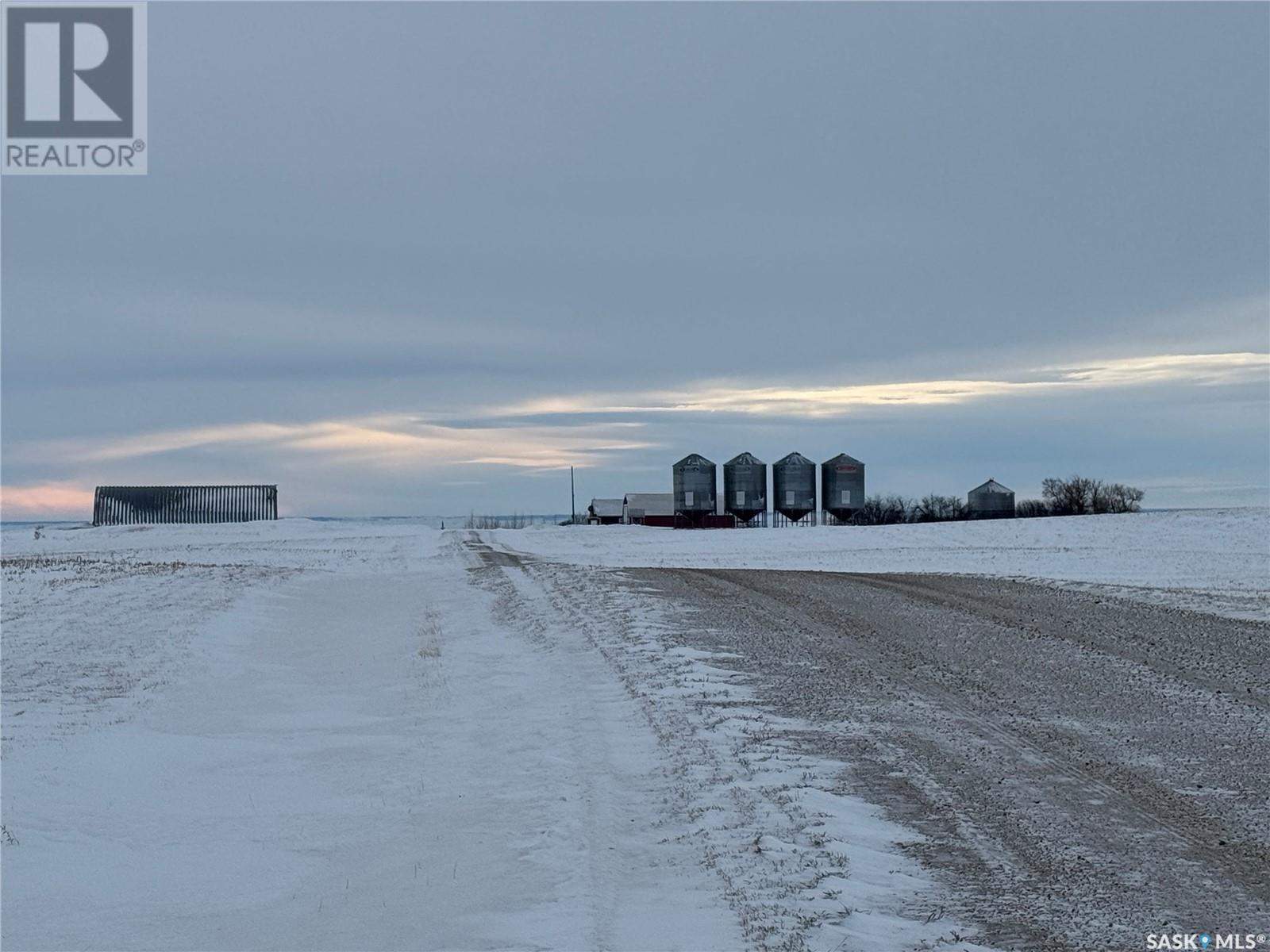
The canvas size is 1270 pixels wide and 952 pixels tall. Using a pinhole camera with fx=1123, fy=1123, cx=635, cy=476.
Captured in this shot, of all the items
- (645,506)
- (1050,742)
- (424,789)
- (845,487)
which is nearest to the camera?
(424,789)

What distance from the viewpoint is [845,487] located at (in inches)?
2697

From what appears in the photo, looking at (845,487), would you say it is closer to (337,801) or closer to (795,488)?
(795,488)

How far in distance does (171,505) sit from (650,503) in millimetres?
35894

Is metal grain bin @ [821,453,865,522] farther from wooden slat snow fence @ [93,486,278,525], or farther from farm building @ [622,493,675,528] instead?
wooden slat snow fence @ [93,486,278,525]

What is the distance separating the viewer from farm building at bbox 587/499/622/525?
8381 centimetres

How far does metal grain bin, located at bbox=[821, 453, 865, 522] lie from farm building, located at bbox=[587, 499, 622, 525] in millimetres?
19102

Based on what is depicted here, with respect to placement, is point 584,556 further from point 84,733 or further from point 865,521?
point 865,521

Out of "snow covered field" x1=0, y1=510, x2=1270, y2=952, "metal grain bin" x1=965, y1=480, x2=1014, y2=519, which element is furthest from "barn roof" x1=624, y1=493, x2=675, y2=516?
"snow covered field" x1=0, y1=510, x2=1270, y2=952

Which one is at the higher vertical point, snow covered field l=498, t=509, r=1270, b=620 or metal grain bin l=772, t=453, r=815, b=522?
metal grain bin l=772, t=453, r=815, b=522

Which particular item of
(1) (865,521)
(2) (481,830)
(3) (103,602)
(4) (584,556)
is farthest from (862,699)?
(1) (865,521)

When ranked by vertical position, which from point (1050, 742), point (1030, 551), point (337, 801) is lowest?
point (337, 801)

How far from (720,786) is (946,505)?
75684mm

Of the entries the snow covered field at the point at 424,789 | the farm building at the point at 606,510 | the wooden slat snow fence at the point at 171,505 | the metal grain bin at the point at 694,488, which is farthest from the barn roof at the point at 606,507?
the snow covered field at the point at 424,789

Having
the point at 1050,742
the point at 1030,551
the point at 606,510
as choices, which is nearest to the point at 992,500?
the point at 606,510
